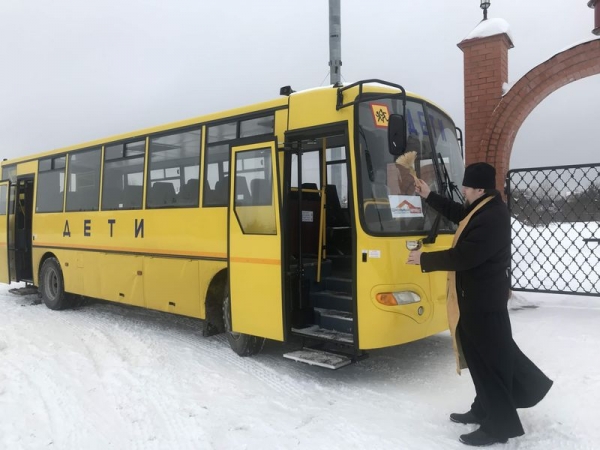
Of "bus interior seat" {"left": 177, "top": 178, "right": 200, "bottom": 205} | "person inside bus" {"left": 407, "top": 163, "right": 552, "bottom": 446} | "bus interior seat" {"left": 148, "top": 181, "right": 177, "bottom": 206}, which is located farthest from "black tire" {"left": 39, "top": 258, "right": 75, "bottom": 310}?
"person inside bus" {"left": 407, "top": 163, "right": 552, "bottom": 446}

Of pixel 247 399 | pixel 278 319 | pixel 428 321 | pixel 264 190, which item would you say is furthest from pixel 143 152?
pixel 428 321

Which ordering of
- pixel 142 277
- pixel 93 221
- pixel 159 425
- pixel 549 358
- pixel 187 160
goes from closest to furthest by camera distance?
pixel 159 425 < pixel 549 358 < pixel 187 160 < pixel 142 277 < pixel 93 221

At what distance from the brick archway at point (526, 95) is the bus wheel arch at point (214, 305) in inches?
190

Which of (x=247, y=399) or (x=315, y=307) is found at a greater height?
(x=315, y=307)

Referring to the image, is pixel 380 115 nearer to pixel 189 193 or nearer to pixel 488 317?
pixel 488 317

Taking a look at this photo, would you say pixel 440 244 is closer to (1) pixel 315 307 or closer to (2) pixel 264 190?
(1) pixel 315 307

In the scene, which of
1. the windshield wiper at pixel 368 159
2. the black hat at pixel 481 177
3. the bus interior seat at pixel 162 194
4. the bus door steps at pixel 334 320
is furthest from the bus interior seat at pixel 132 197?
the black hat at pixel 481 177

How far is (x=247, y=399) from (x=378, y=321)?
4.80 ft

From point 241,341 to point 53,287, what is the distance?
5.48 metres

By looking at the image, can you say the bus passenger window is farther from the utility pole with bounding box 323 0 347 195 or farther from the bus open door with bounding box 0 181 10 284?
the utility pole with bounding box 323 0 347 195

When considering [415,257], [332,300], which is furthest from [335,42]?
[415,257]

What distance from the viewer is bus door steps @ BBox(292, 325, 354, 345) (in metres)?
5.14

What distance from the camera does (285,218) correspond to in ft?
18.2

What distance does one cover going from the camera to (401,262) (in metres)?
4.97
